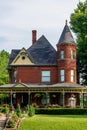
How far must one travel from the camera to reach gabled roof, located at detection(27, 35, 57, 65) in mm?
62094

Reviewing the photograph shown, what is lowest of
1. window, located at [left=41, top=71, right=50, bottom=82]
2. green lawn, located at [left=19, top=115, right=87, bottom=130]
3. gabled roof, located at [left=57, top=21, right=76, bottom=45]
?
green lawn, located at [left=19, top=115, right=87, bottom=130]

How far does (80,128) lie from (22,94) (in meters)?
26.4

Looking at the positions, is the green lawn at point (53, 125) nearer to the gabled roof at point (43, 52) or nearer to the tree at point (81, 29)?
the gabled roof at point (43, 52)

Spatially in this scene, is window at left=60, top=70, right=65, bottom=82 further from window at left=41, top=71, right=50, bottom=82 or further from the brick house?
window at left=41, top=71, right=50, bottom=82

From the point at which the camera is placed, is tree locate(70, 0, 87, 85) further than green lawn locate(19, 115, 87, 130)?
Yes

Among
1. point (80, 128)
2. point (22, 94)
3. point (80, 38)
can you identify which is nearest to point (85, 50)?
point (80, 38)

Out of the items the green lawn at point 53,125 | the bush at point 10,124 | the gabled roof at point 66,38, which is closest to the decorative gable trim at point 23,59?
the gabled roof at point 66,38

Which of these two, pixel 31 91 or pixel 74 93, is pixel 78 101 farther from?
pixel 31 91

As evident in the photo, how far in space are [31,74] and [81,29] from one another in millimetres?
11825

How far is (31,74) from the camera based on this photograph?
61.8m

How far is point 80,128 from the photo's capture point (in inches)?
1427

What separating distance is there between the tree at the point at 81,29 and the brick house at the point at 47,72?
5.19 meters

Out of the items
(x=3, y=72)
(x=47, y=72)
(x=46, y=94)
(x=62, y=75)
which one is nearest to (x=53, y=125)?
(x=46, y=94)

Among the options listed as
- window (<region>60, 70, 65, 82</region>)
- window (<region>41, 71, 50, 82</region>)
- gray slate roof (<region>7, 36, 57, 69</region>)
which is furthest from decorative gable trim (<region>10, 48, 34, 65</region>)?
window (<region>60, 70, 65, 82</region>)
